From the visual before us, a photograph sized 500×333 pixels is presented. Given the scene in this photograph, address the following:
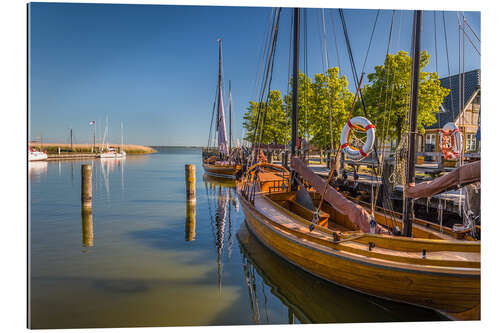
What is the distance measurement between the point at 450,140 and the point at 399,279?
3.14 meters

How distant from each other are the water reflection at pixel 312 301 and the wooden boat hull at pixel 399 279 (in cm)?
13

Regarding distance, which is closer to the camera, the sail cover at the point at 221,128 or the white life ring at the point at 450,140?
the white life ring at the point at 450,140

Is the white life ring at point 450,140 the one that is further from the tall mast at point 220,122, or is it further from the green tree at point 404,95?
the tall mast at point 220,122

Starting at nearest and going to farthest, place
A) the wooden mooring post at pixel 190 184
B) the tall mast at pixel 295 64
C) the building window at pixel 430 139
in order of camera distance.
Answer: the tall mast at pixel 295 64
the wooden mooring post at pixel 190 184
the building window at pixel 430 139

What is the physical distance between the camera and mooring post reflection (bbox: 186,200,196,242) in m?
7.09

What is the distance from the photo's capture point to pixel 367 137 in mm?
4266

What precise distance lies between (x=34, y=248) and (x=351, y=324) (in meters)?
6.15

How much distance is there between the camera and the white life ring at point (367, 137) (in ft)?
13.9

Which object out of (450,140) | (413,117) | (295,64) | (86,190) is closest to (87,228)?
(86,190)

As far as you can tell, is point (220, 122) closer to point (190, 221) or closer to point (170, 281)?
point (190, 221)

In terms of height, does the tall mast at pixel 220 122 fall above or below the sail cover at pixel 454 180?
above

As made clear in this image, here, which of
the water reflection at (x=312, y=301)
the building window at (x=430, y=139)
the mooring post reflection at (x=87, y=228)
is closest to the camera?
the water reflection at (x=312, y=301)

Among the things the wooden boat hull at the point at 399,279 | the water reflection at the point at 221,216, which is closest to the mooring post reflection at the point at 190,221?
the water reflection at the point at 221,216

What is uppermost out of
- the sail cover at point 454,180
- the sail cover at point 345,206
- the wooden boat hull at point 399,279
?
the sail cover at point 454,180
